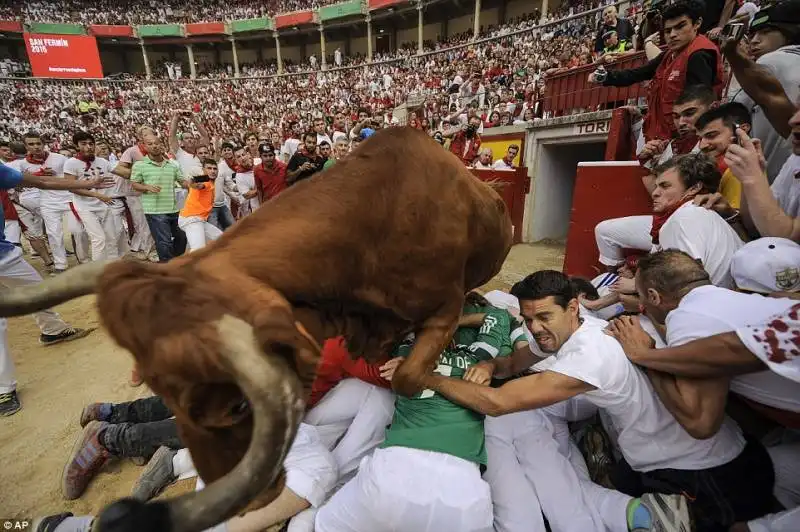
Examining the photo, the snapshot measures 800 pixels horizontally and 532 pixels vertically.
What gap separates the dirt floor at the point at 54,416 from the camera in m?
2.80

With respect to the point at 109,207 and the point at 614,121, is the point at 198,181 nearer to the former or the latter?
the point at 109,207

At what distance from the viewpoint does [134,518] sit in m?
1.00

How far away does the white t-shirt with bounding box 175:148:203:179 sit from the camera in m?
7.48

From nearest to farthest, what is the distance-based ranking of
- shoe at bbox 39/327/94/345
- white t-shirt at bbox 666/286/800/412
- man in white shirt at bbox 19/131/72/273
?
white t-shirt at bbox 666/286/800/412, shoe at bbox 39/327/94/345, man in white shirt at bbox 19/131/72/273

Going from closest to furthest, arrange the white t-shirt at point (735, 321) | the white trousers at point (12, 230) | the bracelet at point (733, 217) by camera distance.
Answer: the white t-shirt at point (735, 321)
the bracelet at point (733, 217)
the white trousers at point (12, 230)

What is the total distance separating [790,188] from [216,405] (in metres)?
3.38

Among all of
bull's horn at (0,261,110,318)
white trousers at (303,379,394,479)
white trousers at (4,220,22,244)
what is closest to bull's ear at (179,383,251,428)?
bull's horn at (0,261,110,318)

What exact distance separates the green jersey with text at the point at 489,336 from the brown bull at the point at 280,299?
0.66 meters

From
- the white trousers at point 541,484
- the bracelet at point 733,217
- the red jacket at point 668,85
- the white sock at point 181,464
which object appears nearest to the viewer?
the white trousers at point 541,484

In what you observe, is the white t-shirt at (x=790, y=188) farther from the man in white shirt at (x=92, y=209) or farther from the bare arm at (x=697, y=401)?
the man in white shirt at (x=92, y=209)

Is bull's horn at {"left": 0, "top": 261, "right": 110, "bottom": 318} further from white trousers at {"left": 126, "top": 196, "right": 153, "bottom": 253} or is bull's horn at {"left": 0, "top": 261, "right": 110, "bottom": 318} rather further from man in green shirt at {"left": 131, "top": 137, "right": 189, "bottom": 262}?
white trousers at {"left": 126, "top": 196, "right": 153, "bottom": 253}

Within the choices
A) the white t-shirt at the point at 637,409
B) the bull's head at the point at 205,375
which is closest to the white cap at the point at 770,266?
the white t-shirt at the point at 637,409

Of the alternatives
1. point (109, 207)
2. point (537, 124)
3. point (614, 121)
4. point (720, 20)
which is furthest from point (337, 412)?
point (537, 124)

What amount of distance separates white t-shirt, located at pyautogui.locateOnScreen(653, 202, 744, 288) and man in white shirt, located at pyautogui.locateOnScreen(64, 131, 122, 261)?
8180 millimetres
